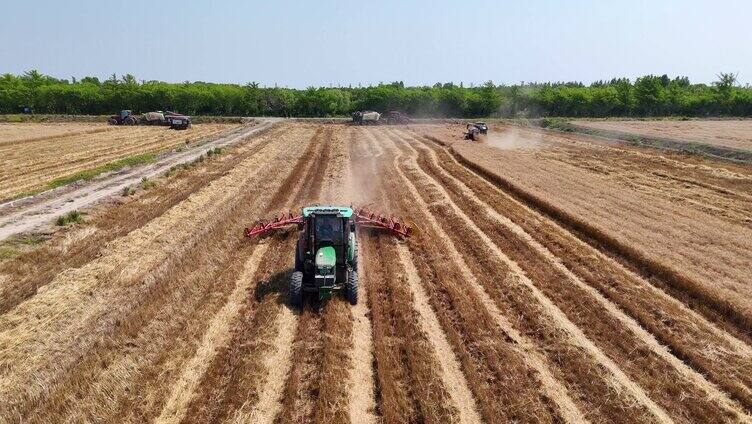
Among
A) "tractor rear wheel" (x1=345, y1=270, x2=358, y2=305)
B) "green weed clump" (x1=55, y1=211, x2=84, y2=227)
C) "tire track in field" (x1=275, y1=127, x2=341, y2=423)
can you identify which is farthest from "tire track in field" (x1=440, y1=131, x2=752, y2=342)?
"green weed clump" (x1=55, y1=211, x2=84, y2=227)

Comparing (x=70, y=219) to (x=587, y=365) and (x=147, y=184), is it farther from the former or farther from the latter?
(x=587, y=365)

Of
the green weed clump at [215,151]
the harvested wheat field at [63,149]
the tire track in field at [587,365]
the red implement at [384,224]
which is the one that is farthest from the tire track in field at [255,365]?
the green weed clump at [215,151]

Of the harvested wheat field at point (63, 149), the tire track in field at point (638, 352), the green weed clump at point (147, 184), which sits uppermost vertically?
the harvested wheat field at point (63, 149)

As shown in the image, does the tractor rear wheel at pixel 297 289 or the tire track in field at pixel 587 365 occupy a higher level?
the tractor rear wheel at pixel 297 289

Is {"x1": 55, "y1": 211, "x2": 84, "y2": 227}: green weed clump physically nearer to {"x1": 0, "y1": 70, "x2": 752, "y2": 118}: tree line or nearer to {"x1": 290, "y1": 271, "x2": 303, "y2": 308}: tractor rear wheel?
{"x1": 290, "y1": 271, "x2": 303, "y2": 308}: tractor rear wheel

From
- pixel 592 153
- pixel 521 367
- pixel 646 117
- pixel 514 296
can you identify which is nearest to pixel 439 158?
pixel 592 153

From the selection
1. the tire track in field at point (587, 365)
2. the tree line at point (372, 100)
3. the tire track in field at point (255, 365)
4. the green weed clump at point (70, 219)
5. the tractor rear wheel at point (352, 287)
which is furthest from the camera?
the tree line at point (372, 100)

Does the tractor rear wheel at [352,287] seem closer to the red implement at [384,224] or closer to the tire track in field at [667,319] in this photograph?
the red implement at [384,224]
